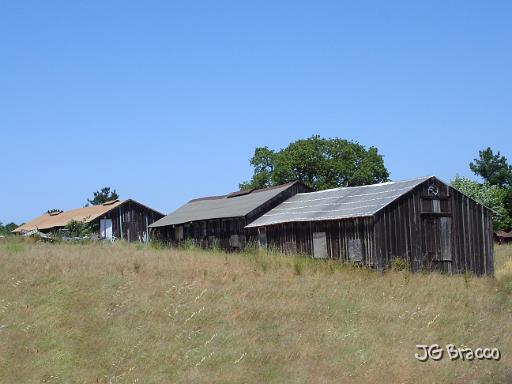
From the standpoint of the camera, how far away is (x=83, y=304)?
17.9 meters

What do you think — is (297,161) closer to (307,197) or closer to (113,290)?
(307,197)

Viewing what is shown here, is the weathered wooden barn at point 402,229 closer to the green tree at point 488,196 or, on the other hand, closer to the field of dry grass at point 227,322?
the field of dry grass at point 227,322

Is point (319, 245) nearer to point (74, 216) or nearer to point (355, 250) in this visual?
point (355, 250)

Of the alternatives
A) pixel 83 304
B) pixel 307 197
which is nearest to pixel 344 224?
pixel 307 197

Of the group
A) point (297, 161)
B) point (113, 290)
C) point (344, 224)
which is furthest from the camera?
point (297, 161)

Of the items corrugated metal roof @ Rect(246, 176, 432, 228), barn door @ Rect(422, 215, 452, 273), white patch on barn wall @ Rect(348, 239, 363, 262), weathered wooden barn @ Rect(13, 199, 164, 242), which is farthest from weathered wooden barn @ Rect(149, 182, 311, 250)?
barn door @ Rect(422, 215, 452, 273)

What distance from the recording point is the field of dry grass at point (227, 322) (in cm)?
1427

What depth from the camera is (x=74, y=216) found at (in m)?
61.8

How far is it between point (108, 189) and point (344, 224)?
261 ft

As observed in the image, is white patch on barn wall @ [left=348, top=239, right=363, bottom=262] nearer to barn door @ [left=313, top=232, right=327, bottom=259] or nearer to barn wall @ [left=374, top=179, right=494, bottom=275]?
barn wall @ [left=374, top=179, right=494, bottom=275]

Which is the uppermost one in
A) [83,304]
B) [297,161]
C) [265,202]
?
[297,161]

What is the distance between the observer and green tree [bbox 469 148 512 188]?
88.1m

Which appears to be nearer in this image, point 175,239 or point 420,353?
point 420,353

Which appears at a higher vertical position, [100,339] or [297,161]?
[297,161]
